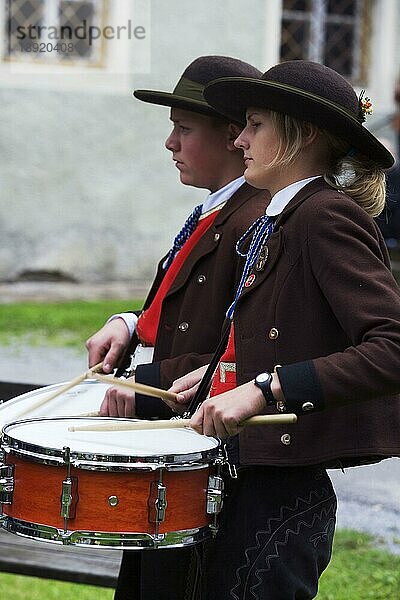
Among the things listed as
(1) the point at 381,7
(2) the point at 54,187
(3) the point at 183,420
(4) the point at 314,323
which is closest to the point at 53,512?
(3) the point at 183,420

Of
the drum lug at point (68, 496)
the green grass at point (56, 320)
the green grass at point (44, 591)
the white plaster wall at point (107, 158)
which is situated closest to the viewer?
the drum lug at point (68, 496)

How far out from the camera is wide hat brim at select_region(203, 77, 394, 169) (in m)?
2.38

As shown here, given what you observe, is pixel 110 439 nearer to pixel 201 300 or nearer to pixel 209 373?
pixel 209 373

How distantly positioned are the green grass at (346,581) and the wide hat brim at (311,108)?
2099 mm

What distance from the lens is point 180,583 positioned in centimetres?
274

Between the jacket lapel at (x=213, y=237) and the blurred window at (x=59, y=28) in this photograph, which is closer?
the jacket lapel at (x=213, y=237)

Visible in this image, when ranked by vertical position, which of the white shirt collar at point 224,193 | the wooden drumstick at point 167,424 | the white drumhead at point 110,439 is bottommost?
the white drumhead at point 110,439

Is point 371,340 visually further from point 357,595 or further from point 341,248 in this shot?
point 357,595

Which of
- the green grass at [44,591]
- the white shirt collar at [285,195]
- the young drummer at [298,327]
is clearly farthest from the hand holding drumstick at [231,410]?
the green grass at [44,591]

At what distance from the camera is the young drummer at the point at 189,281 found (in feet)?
8.98

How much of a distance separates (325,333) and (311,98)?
0.48 meters

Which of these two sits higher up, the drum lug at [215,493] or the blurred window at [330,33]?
the blurred window at [330,33]

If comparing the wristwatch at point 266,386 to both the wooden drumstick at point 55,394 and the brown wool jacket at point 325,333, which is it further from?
the wooden drumstick at point 55,394

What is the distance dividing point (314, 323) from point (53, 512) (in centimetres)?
66
